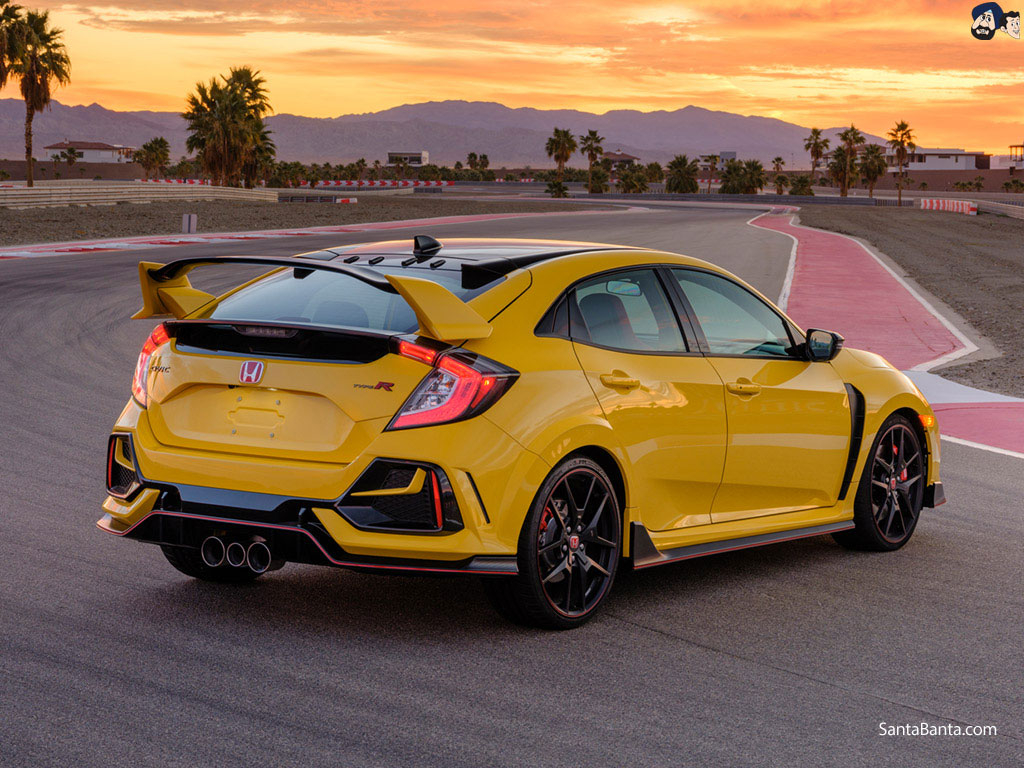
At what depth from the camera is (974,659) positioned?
5348 millimetres

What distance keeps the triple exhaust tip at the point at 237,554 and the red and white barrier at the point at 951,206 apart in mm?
81840

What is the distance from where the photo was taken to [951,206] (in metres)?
90.4

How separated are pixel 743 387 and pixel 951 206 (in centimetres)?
8947

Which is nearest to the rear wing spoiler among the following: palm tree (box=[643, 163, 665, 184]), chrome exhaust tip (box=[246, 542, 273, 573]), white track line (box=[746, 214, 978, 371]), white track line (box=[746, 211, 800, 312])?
chrome exhaust tip (box=[246, 542, 273, 573])

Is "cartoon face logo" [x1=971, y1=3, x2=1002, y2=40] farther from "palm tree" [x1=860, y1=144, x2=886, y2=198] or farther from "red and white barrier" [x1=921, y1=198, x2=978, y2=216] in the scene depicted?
"palm tree" [x1=860, y1=144, x2=886, y2=198]

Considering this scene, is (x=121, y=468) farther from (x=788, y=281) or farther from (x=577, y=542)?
(x=788, y=281)

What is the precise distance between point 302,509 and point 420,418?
1.85 feet

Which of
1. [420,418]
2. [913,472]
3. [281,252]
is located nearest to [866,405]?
[913,472]

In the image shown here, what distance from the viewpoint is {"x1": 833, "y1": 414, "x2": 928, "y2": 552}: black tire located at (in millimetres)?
7113

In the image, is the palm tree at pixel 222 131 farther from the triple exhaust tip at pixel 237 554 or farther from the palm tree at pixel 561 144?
the triple exhaust tip at pixel 237 554

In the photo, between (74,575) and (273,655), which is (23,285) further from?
(273,655)

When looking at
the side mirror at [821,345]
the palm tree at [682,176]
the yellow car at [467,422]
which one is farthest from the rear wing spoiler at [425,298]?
the palm tree at [682,176]

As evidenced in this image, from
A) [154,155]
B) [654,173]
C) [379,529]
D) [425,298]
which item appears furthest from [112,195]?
[654,173]

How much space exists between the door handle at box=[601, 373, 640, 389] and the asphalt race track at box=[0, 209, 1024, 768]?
100 centimetres
